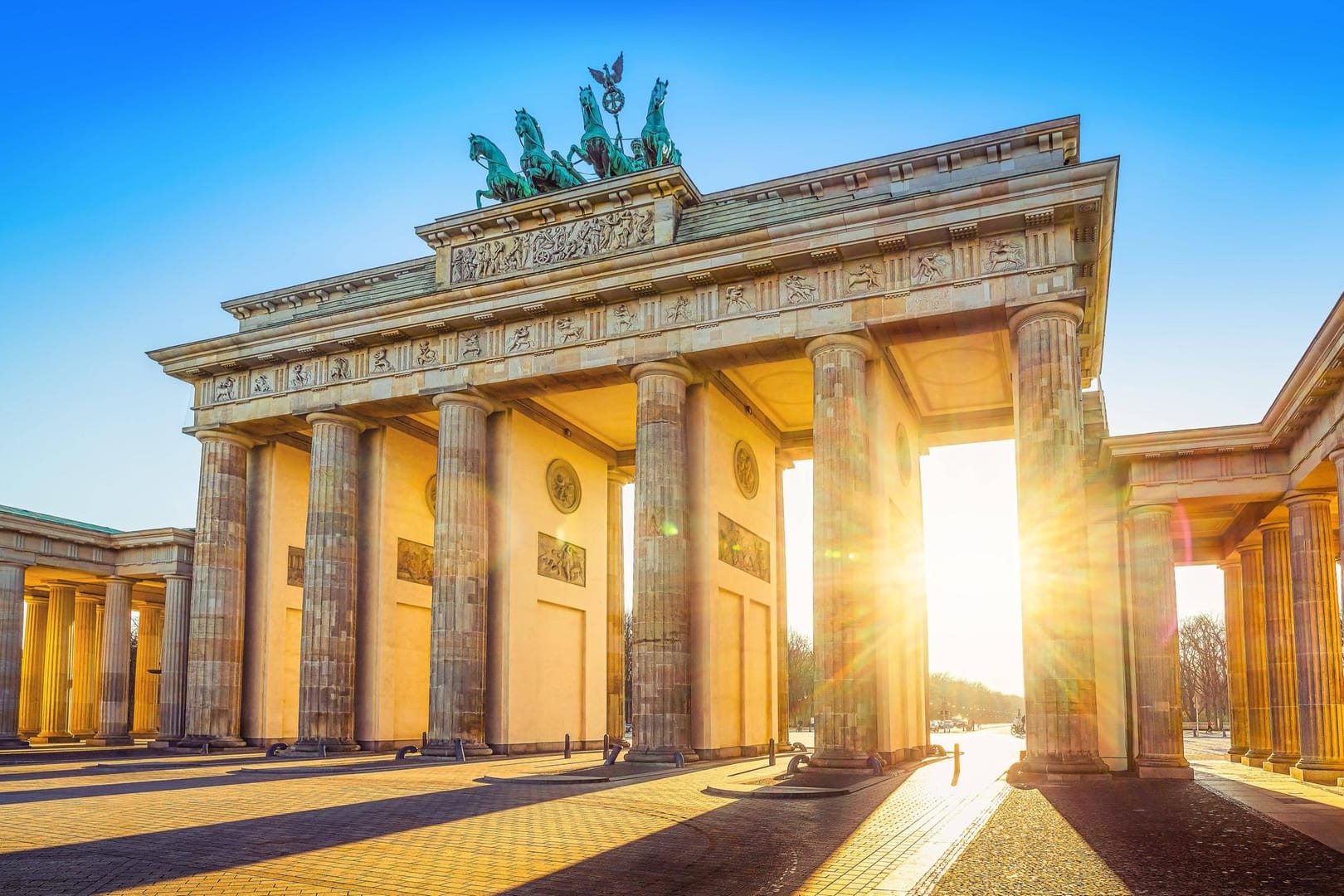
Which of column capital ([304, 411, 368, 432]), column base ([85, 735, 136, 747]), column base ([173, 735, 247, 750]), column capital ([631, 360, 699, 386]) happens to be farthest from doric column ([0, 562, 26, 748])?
column capital ([631, 360, 699, 386])

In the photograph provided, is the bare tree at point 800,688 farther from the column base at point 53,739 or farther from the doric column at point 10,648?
the doric column at point 10,648

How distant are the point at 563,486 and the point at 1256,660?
69.6ft

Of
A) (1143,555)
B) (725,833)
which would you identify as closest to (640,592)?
(1143,555)

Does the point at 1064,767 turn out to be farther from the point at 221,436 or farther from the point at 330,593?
the point at 221,436

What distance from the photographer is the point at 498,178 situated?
3469 centimetres

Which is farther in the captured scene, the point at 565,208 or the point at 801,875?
the point at 565,208

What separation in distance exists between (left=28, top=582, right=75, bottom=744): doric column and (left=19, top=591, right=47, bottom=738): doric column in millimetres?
299

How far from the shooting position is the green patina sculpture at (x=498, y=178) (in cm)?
3459

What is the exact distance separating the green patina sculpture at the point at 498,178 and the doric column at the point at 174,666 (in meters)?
17.8

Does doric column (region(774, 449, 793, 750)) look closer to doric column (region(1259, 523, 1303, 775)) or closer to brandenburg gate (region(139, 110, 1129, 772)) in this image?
brandenburg gate (region(139, 110, 1129, 772))

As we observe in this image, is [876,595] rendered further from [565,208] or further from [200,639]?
[200,639]

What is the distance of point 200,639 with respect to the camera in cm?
3547

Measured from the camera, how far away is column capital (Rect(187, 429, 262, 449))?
120 feet

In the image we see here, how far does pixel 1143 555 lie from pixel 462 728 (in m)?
18.0
